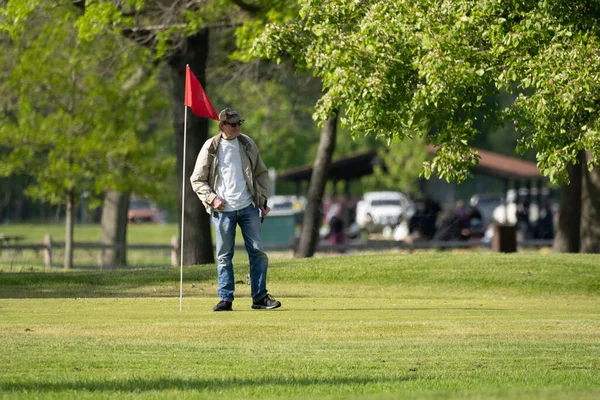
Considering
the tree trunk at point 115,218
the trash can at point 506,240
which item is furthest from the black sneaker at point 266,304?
the tree trunk at point 115,218

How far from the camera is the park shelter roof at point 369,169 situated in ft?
135

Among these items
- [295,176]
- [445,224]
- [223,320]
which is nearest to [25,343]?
[223,320]

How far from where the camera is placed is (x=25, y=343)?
1052 cm

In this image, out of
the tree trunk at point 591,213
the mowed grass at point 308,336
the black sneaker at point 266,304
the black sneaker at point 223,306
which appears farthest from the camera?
the tree trunk at point 591,213

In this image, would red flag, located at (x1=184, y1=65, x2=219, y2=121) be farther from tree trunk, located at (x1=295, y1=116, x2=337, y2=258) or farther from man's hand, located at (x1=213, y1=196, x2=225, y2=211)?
tree trunk, located at (x1=295, y1=116, x2=337, y2=258)

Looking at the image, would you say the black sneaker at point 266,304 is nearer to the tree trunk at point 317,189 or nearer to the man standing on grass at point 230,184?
the man standing on grass at point 230,184

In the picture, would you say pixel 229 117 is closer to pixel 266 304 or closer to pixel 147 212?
pixel 266 304

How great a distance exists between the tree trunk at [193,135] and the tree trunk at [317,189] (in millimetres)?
2736

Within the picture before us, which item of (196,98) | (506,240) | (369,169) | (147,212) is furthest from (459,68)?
(147,212)

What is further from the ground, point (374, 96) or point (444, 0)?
point (444, 0)

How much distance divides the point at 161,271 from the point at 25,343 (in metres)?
8.49

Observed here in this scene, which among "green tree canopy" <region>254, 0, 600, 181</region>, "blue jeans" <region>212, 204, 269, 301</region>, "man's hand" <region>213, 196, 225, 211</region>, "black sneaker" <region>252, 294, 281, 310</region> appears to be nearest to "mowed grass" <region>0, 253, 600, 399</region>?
"black sneaker" <region>252, 294, 281, 310</region>

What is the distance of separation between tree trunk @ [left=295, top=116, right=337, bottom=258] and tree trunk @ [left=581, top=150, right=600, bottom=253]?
534 cm

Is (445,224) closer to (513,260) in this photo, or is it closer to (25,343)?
(513,260)
